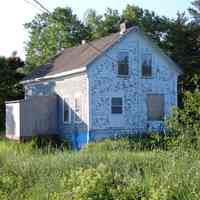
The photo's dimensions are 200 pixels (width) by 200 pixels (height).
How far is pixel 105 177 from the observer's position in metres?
8.28

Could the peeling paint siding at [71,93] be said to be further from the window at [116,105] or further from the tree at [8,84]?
the tree at [8,84]

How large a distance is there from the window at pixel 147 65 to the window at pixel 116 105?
2280 mm

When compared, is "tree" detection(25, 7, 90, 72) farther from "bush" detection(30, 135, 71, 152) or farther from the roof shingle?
"bush" detection(30, 135, 71, 152)

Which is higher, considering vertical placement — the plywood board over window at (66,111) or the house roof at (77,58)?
the house roof at (77,58)

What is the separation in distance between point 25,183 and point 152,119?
2179cm

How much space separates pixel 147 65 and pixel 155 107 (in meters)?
2.44

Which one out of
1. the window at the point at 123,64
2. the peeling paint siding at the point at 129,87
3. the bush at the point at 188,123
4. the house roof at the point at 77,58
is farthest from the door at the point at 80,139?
the bush at the point at 188,123

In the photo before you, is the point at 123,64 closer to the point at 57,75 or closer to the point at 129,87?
the point at 129,87

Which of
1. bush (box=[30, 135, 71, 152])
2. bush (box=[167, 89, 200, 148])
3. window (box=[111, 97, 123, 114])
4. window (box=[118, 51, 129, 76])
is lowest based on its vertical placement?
bush (box=[30, 135, 71, 152])

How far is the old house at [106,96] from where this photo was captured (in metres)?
30.5

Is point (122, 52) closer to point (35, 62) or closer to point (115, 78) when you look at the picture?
point (115, 78)

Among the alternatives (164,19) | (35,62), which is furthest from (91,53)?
(35,62)

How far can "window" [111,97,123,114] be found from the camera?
30983 millimetres

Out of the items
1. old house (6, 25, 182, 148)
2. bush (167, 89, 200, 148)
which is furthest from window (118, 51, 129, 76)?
bush (167, 89, 200, 148)
